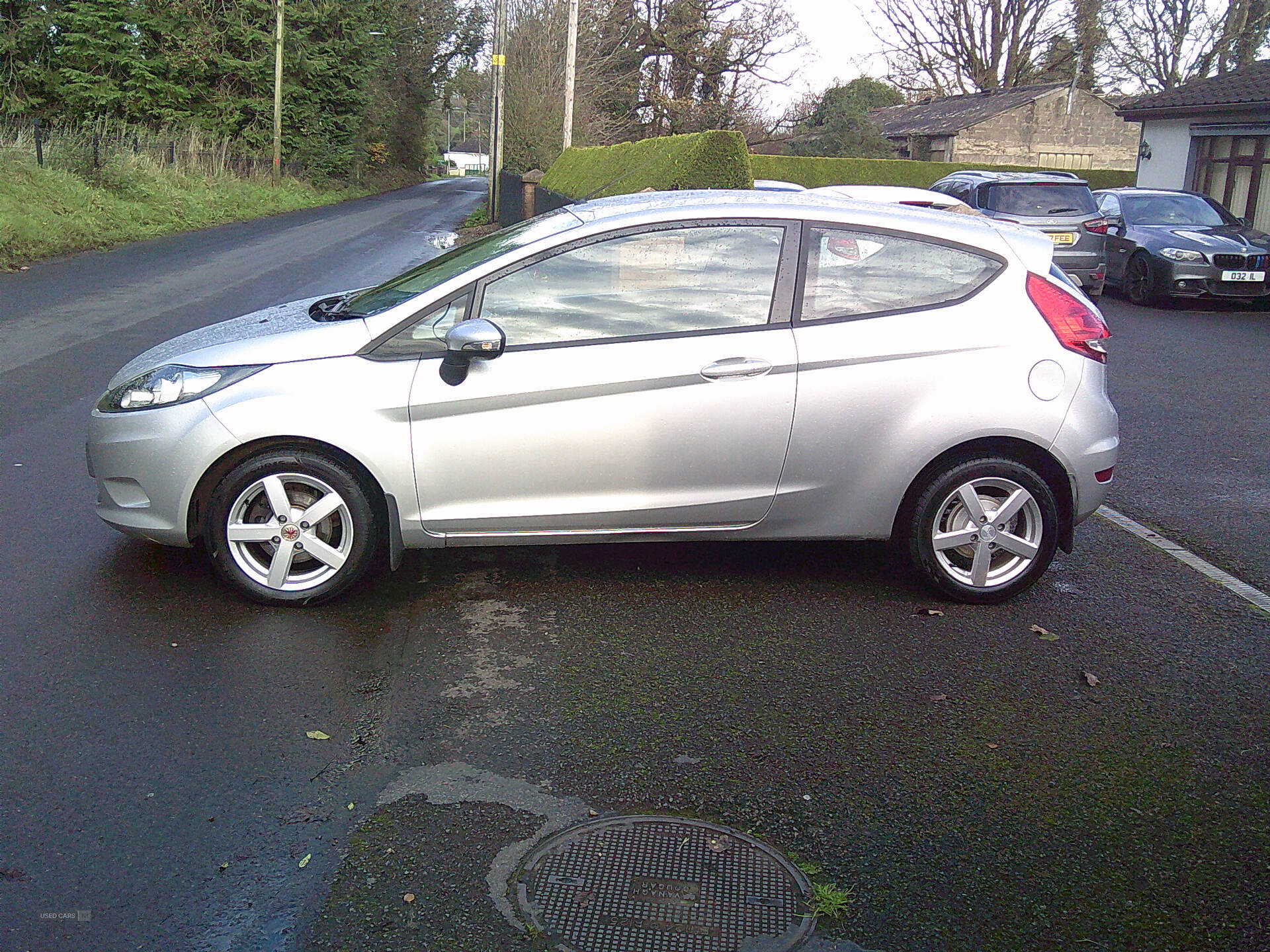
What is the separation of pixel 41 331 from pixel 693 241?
9436mm

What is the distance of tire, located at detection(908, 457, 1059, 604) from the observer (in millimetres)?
5293

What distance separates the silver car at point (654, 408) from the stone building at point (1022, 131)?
144ft

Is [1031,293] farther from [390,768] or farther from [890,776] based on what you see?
[390,768]

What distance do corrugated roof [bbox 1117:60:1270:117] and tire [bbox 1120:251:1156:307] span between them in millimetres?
8686

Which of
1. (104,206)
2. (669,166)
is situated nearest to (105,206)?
(104,206)

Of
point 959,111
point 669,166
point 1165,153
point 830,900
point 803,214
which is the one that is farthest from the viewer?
point 959,111

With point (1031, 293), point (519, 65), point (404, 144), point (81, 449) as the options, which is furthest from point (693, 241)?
point (404, 144)

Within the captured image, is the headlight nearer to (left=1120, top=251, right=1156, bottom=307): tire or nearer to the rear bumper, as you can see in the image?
the rear bumper

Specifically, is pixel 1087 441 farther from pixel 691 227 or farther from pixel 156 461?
pixel 156 461

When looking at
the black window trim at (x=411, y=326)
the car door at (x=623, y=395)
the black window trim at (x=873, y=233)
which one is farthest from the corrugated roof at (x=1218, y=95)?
the black window trim at (x=411, y=326)

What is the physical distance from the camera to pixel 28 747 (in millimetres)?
3818

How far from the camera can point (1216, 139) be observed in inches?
1080

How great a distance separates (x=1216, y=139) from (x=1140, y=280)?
1117cm

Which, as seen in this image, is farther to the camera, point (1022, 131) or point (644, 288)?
point (1022, 131)
